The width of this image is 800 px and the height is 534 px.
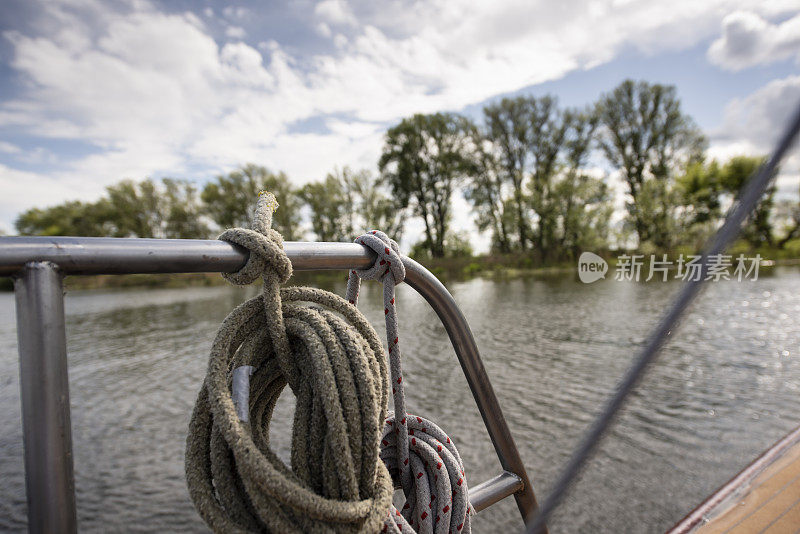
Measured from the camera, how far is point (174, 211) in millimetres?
29438

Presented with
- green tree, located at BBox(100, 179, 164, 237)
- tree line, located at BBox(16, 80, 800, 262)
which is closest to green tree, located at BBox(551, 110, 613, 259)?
tree line, located at BBox(16, 80, 800, 262)

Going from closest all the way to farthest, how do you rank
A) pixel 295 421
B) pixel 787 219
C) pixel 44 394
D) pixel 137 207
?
pixel 44 394 < pixel 295 421 < pixel 787 219 < pixel 137 207

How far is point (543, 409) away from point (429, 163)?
31.9 m

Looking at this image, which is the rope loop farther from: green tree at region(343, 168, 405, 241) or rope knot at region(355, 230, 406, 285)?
green tree at region(343, 168, 405, 241)

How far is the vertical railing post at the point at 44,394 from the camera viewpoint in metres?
0.50

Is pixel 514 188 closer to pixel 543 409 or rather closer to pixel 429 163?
pixel 429 163

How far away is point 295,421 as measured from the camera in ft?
2.14

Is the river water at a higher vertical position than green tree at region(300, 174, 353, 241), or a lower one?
lower

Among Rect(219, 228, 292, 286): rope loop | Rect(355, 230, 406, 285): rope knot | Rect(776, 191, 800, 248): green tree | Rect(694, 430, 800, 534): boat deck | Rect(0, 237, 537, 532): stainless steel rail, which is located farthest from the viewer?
Rect(694, 430, 800, 534): boat deck

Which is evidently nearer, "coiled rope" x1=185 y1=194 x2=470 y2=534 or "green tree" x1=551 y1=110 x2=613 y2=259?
"coiled rope" x1=185 y1=194 x2=470 y2=534

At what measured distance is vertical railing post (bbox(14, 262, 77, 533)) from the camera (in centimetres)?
50

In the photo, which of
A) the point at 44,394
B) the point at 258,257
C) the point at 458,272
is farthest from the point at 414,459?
the point at 458,272

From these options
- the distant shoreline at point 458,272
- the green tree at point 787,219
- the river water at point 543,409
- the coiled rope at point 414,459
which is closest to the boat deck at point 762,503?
the river water at point 543,409

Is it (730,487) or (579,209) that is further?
(579,209)
